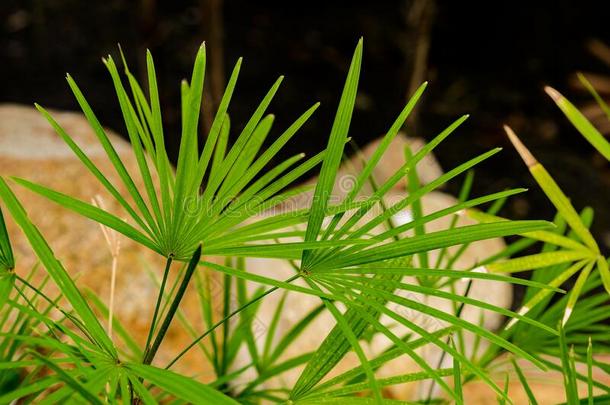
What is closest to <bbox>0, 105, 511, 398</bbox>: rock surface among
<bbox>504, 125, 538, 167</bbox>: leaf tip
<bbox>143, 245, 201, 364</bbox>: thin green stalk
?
<bbox>504, 125, 538, 167</bbox>: leaf tip

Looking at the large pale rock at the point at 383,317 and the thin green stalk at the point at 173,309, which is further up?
the large pale rock at the point at 383,317

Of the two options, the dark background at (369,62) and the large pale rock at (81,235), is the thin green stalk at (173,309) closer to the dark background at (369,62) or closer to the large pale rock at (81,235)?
the large pale rock at (81,235)

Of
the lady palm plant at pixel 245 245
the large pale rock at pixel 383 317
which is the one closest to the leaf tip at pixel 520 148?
the lady palm plant at pixel 245 245

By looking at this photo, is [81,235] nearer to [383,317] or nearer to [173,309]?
[383,317]

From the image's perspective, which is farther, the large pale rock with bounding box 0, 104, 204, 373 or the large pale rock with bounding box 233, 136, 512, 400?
the large pale rock with bounding box 233, 136, 512, 400

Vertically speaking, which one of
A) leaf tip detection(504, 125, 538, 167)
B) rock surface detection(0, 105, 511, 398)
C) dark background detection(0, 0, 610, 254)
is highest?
dark background detection(0, 0, 610, 254)

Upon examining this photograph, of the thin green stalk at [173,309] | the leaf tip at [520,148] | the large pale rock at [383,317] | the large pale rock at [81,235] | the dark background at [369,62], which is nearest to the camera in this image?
the thin green stalk at [173,309]

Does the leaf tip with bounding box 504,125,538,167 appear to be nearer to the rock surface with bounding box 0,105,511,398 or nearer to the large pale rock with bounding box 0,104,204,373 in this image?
the rock surface with bounding box 0,105,511,398

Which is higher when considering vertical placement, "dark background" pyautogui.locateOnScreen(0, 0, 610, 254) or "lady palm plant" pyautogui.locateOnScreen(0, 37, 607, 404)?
"dark background" pyautogui.locateOnScreen(0, 0, 610, 254)

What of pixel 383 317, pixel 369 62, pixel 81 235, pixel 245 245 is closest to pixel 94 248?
pixel 81 235
